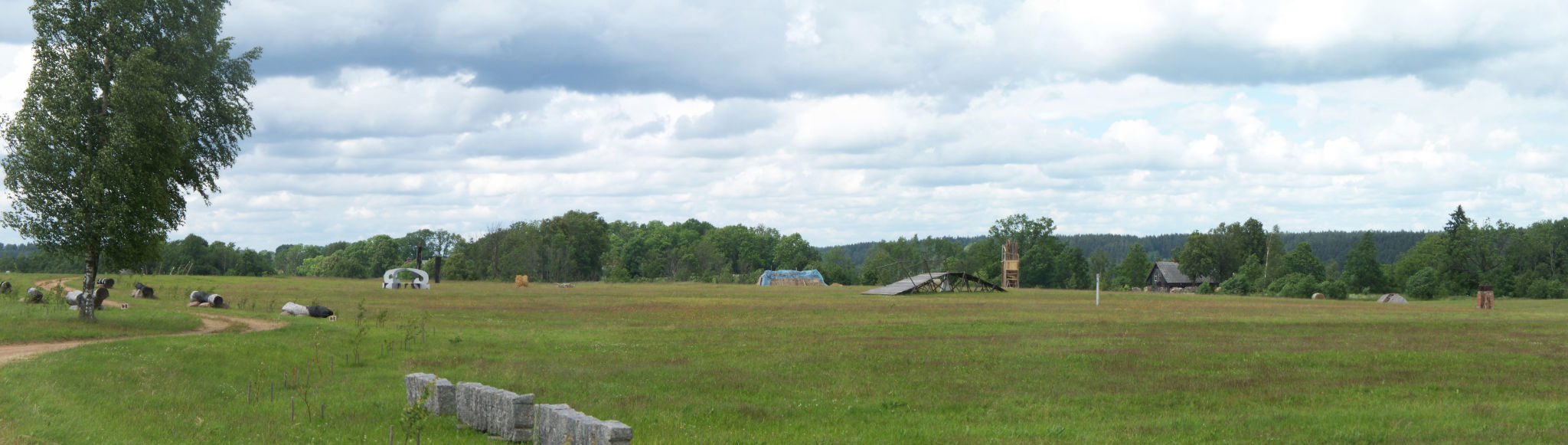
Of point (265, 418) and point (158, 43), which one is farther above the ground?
point (158, 43)

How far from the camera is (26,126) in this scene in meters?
27.0

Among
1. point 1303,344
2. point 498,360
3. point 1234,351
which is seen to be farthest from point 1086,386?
point 498,360

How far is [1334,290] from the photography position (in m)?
80.3

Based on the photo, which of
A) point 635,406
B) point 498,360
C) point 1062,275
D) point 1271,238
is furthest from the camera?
point 1062,275

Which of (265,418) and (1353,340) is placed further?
(1353,340)

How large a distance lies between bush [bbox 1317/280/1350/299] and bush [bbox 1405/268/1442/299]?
1246 centimetres

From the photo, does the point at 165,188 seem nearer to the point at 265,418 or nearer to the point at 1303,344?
the point at 265,418

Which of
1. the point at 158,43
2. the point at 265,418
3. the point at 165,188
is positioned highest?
the point at 158,43

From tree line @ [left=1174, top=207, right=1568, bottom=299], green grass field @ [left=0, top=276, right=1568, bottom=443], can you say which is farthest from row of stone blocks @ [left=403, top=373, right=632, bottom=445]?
tree line @ [left=1174, top=207, right=1568, bottom=299]

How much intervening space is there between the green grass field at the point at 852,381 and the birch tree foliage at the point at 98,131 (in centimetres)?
379

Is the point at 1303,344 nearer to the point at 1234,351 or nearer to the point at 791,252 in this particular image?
the point at 1234,351

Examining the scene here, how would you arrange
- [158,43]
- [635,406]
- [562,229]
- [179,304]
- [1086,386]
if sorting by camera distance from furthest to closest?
[562,229] → [179,304] → [158,43] → [1086,386] → [635,406]

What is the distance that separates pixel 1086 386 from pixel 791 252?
512 feet

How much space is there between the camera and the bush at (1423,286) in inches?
3457
